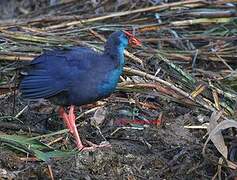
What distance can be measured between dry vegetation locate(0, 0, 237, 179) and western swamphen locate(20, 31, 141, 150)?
0.28m

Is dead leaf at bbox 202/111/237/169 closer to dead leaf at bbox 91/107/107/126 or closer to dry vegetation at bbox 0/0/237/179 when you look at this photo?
dry vegetation at bbox 0/0/237/179

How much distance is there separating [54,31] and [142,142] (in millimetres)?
2676

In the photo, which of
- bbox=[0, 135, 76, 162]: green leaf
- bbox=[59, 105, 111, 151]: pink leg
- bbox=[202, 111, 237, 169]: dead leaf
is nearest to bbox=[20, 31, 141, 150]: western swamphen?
bbox=[59, 105, 111, 151]: pink leg

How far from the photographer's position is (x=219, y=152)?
510 centimetres

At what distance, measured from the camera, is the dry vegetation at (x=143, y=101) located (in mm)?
4957

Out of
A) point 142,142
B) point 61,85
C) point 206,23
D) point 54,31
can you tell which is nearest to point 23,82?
point 61,85

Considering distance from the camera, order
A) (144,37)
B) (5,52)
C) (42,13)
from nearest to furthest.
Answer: (5,52)
(144,37)
(42,13)

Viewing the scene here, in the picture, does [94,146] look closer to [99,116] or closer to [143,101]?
[99,116]

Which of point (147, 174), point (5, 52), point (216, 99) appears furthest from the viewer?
point (5, 52)

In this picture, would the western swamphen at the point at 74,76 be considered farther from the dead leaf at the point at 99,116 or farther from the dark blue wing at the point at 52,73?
the dead leaf at the point at 99,116

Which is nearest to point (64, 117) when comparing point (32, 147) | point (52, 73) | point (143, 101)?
point (52, 73)

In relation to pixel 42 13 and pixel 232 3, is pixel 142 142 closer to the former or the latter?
Result: pixel 232 3

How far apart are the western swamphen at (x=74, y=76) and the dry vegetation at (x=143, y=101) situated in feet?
0.93

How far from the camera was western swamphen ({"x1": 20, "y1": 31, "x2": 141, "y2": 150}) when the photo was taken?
5176 millimetres
